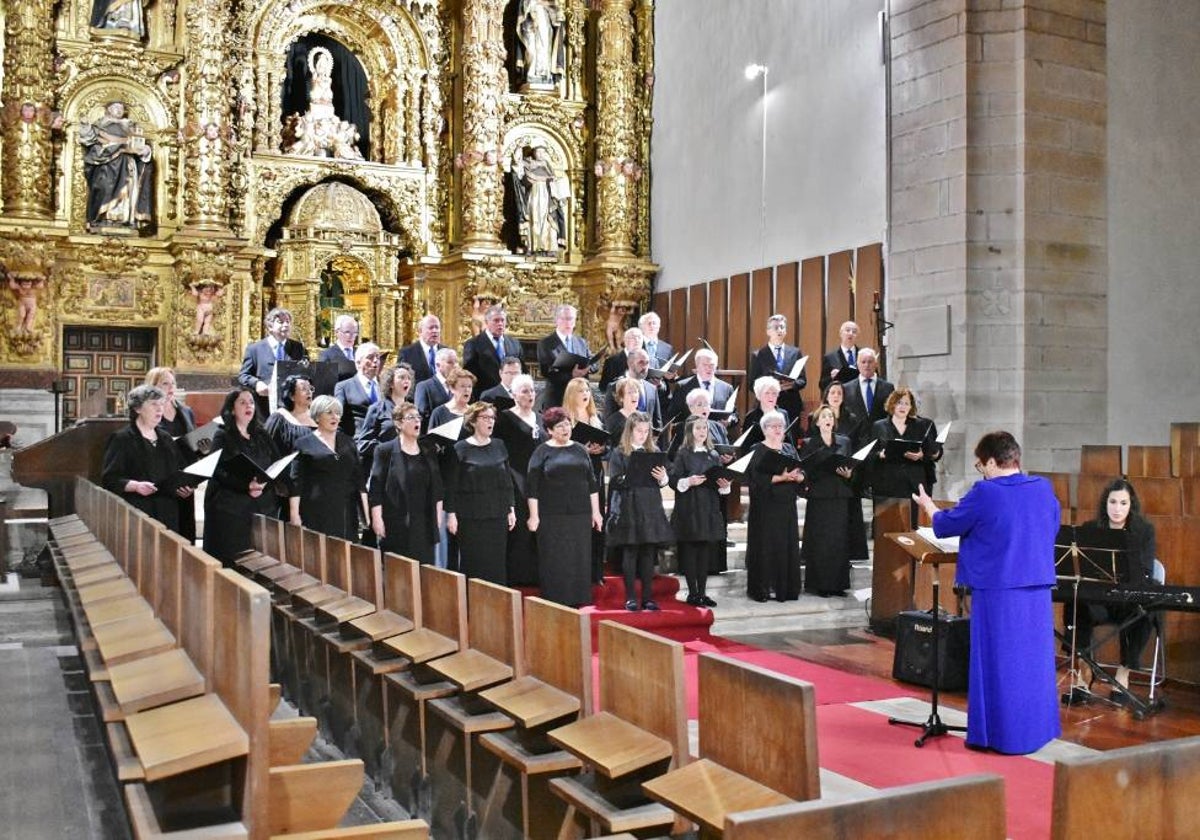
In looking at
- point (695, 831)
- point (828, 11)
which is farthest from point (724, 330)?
point (695, 831)

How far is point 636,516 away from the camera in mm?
6797

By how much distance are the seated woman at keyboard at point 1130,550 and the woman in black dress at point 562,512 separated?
2431mm

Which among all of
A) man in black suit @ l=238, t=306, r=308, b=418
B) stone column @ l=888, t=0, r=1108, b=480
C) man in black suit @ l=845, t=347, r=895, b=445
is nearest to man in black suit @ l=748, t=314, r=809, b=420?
man in black suit @ l=845, t=347, r=895, b=445

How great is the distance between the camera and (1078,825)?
1.71m

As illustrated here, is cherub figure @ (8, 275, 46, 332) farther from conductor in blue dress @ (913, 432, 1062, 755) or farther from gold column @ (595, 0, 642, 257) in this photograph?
conductor in blue dress @ (913, 432, 1062, 755)

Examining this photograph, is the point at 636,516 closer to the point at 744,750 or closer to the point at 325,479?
the point at 325,479

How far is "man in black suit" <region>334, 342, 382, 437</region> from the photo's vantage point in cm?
762

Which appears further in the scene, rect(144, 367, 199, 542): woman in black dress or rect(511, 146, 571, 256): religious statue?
rect(511, 146, 571, 256): religious statue

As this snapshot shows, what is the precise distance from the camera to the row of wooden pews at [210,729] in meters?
2.22

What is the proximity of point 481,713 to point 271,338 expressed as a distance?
5620mm

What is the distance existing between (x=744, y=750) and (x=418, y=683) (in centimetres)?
168

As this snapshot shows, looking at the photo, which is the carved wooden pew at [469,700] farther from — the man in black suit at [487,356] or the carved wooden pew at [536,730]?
the man in black suit at [487,356]

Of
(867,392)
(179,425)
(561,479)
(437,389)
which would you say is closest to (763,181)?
(867,392)

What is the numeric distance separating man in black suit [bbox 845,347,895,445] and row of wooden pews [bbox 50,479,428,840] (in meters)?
5.88
